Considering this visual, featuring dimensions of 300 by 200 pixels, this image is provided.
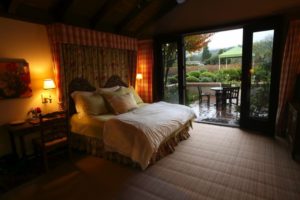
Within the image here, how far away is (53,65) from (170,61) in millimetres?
2824

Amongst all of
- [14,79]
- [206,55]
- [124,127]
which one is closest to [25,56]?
[14,79]

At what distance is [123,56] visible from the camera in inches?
183

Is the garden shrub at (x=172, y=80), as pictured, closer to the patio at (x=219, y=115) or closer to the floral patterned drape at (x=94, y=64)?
the floral patterned drape at (x=94, y=64)

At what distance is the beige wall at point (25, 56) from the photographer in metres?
2.75

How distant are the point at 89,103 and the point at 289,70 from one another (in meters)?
3.71

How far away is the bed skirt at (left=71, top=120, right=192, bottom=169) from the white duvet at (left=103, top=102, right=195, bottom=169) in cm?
17

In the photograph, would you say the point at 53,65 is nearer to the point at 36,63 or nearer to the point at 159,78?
the point at 36,63

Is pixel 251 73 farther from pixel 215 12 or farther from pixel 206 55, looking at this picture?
pixel 206 55

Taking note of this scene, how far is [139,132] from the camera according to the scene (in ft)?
7.95

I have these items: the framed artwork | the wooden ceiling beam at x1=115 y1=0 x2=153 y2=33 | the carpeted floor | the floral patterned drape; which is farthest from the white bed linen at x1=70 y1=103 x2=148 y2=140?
the wooden ceiling beam at x1=115 y1=0 x2=153 y2=33

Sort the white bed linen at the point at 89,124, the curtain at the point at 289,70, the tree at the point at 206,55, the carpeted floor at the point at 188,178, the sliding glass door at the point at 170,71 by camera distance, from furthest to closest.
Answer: the tree at the point at 206,55 < the sliding glass door at the point at 170,71 < the curtain at the point at 289,70 < the white bed linen at the point at 89,124 < the carpeted floor at the point at 188,178

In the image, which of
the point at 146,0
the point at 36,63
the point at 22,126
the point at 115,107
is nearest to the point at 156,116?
the point at 115,107

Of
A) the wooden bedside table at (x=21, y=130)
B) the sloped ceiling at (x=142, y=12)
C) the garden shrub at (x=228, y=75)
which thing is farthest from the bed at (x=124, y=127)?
the garden shrub at (x=228, y=75)

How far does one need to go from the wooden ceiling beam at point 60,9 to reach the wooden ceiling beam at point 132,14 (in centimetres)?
145
